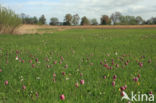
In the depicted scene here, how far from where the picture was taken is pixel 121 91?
285cm

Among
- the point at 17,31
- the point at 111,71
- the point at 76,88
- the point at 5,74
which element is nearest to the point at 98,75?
the point at 111,71

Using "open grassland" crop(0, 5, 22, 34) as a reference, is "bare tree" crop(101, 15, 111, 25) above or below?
above

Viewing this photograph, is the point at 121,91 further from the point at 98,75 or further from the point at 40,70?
the point at 40,70

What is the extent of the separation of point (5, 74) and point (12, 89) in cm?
97

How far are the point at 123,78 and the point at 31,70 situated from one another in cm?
234

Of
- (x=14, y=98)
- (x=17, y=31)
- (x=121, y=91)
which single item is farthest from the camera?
(x=17, y=31)

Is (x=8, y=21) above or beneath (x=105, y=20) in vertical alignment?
beneath

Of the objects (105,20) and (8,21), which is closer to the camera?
(8,21)

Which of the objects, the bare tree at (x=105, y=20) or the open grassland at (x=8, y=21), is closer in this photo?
the open grassland at (x=8, y=21)

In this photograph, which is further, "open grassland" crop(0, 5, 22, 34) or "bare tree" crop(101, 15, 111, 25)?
"bare tree" crop(101, 15, 111, 25)

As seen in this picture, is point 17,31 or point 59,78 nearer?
point 59,78

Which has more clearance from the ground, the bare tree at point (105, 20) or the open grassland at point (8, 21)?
the bare tree at point (105, 20)

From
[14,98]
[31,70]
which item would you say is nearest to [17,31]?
[31,70]

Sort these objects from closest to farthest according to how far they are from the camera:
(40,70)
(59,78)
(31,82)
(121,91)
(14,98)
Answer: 1. (14,98)
2. (121,91)
3. (31,82)
4. (59,78)
5. (40,70)
